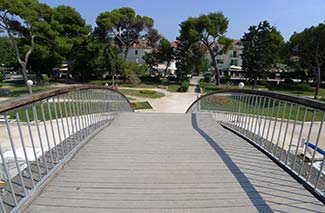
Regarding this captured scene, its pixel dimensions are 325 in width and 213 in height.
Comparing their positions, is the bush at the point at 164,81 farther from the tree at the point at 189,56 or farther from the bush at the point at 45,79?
the bush at the point at 45,79

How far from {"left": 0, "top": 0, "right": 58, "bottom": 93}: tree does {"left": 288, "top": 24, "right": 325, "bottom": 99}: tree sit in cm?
2386

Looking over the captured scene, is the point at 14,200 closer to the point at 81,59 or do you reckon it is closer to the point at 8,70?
the point at 81,59

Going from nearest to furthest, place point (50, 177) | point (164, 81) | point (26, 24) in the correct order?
point (50, 177)
point (26, 24)
point (164, 81)

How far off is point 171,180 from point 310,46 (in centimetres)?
2588

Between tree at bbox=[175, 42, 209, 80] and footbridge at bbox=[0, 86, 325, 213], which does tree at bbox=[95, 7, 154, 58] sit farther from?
footbridge at bbox=[0, 86, 325, 213]

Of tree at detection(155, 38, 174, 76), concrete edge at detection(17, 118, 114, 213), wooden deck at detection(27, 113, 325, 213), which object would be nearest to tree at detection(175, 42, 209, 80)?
tree at detection(155, 38, 174, 76)

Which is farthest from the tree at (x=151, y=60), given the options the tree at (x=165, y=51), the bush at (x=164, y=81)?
the bush at (x=164, y=81)

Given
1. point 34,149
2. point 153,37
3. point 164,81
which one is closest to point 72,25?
point 153,37

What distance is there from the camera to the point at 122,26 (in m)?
35.1

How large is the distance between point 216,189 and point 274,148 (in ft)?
4.99

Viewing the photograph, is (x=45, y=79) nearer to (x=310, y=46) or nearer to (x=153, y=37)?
(x=153, y=37)

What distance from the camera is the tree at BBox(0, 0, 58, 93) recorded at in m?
19.8

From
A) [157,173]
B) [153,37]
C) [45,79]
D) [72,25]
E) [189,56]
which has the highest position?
[72,25]

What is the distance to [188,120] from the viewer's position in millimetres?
6305
